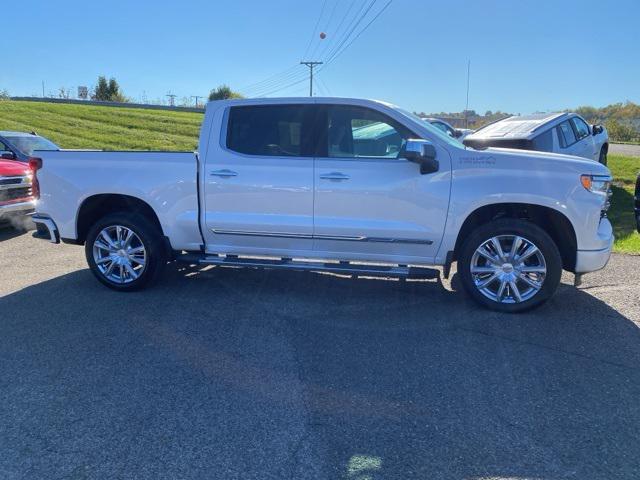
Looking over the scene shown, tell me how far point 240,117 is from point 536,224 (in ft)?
10.4

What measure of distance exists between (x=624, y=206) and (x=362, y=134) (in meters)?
8.20

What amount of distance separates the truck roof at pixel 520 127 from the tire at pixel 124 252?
280 inches

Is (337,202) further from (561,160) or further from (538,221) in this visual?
(561,160)

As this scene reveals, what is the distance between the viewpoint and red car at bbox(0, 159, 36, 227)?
853cm

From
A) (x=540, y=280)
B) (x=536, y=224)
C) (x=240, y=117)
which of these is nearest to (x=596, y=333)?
(x=540, y=280)

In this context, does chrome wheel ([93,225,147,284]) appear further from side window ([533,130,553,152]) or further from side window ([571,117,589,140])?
side window ([571,117,589,140])

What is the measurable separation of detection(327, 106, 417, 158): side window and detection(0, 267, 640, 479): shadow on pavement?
151 cm

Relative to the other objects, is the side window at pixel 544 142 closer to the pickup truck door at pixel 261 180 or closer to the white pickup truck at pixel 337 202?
the white pickup truck at pixel 337 202

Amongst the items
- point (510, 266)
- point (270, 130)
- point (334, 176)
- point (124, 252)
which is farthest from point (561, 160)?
point (124, 252)

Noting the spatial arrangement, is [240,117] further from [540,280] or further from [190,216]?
[540,280]

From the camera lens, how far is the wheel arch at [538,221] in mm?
5117

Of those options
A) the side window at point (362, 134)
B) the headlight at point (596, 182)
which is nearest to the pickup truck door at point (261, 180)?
the side window at point (362, 134)

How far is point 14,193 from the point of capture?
A: 8789 millimetres

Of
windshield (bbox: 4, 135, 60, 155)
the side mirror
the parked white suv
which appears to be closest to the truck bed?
the side mirror
